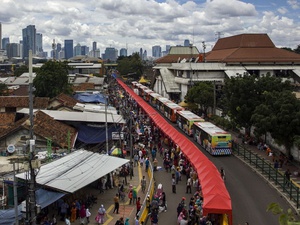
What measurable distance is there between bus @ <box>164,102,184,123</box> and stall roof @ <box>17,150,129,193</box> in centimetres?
2244

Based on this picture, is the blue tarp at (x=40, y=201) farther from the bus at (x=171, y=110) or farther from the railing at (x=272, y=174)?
the bus at (x=171, y=110)

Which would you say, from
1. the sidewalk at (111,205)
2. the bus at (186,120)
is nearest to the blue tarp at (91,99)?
the bus at (186,120)

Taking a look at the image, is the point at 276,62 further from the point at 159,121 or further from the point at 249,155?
the point at 249,155

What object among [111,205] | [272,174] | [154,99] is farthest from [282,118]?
[154,99]

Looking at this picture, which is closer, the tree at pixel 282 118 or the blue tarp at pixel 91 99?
the tree at pixel 282 118

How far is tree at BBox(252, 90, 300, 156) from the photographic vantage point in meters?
25.2

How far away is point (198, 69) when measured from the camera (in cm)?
6309

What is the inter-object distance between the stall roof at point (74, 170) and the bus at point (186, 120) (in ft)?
48.2

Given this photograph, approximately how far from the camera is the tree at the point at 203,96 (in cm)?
4816

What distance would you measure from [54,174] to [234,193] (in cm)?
950

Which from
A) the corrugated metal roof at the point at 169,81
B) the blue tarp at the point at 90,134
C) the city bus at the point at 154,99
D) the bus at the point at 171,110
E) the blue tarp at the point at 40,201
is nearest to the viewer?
Result: the blue tarp at the point at 40,201

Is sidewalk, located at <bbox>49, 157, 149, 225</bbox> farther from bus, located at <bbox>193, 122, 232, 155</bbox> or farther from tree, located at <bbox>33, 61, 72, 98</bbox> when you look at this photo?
tree, located at <bbox>33, 61, 72, 98</bbox>

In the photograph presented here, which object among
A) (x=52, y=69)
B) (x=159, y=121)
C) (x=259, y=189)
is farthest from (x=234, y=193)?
(x=52, y=69)

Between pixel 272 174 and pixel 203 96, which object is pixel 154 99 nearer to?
pixel 203 96
